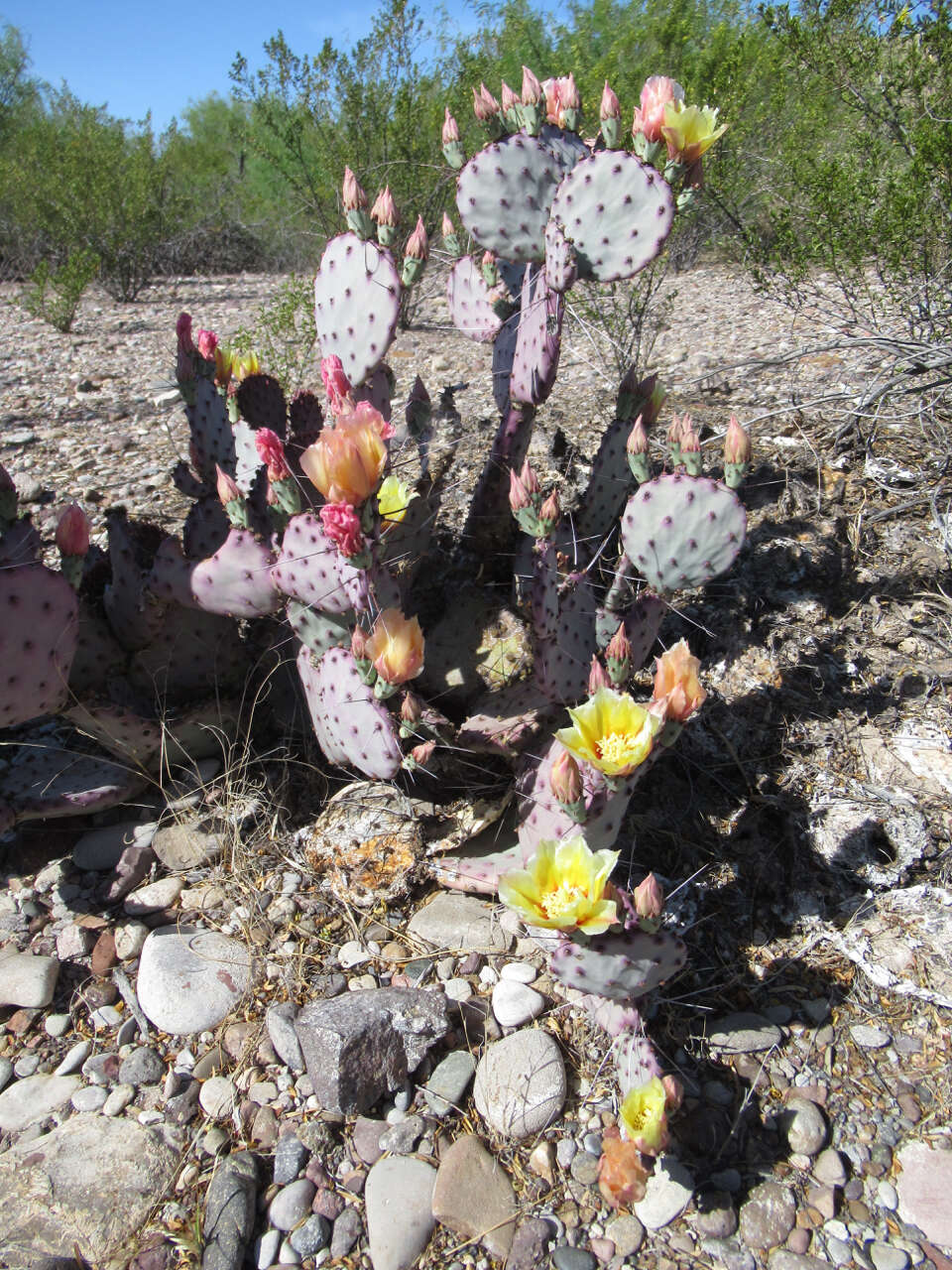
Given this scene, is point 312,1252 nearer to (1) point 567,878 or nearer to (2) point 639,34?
(1) point 567,878

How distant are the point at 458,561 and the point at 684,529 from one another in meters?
0.77

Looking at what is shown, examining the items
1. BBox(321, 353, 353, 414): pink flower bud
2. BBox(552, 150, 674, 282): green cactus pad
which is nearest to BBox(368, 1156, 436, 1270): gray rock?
BBox(321, 353, 353, 414): pink flower bud

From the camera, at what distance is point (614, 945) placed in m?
1.35

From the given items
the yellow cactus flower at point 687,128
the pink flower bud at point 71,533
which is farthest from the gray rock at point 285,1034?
the yellow cactus flower at point 687,128

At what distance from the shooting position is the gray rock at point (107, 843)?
1986 millimetres

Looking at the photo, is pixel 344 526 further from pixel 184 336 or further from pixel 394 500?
pixel 184 336

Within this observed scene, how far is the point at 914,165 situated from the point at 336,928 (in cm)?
301

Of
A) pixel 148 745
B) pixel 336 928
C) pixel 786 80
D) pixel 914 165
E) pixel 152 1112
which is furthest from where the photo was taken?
pixel 786 80

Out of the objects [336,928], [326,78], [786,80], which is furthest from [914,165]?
[326,78]

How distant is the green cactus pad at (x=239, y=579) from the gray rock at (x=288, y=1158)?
98cm

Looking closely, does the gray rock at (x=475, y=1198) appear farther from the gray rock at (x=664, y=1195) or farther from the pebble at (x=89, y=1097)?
the pebble at (x=89, y=1097)

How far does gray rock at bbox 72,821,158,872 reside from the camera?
1.99 meters

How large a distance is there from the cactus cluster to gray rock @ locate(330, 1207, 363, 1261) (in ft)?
1.52

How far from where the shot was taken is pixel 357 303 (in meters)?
1.98
